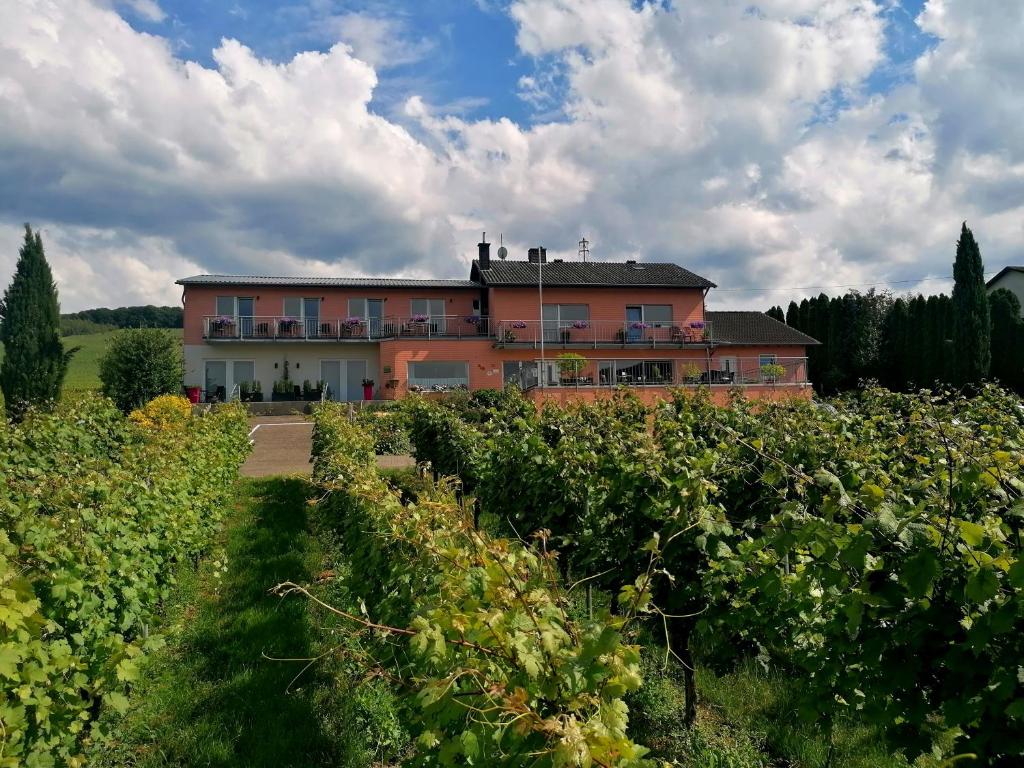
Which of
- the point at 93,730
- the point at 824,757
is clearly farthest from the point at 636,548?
the point at 93,730

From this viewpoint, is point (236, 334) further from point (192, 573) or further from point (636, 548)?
point (636, 548)

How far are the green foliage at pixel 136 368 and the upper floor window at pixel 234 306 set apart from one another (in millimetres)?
6291

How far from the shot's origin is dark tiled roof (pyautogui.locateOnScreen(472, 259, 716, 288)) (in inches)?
1214

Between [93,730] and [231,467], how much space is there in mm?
8499

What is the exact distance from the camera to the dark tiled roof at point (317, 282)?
1148 inches

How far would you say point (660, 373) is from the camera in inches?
1126

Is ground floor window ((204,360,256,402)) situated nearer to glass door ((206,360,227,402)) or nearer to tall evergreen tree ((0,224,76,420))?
glass door ((206,360,227,402))

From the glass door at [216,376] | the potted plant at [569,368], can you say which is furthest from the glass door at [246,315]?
the potted plant at [569,368]

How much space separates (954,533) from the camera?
1979mm

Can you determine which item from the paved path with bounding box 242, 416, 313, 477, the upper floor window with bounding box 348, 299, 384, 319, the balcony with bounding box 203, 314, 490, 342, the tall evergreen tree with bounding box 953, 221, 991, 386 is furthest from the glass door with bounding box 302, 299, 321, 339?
the tall evergreen tree with bounding box 953, 221, 991, 386

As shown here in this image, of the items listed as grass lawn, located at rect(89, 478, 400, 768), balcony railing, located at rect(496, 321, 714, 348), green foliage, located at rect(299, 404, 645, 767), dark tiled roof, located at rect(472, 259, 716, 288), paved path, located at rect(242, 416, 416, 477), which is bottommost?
grass lawn, located at rect(89, 478, 400, 768)

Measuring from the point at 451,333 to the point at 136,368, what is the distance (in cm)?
1335

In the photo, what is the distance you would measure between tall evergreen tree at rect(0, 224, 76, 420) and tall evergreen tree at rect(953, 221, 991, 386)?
3995 centimetres

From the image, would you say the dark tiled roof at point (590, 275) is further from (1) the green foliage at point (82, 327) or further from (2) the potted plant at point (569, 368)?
(1) the green foliage at point (82, 327)
